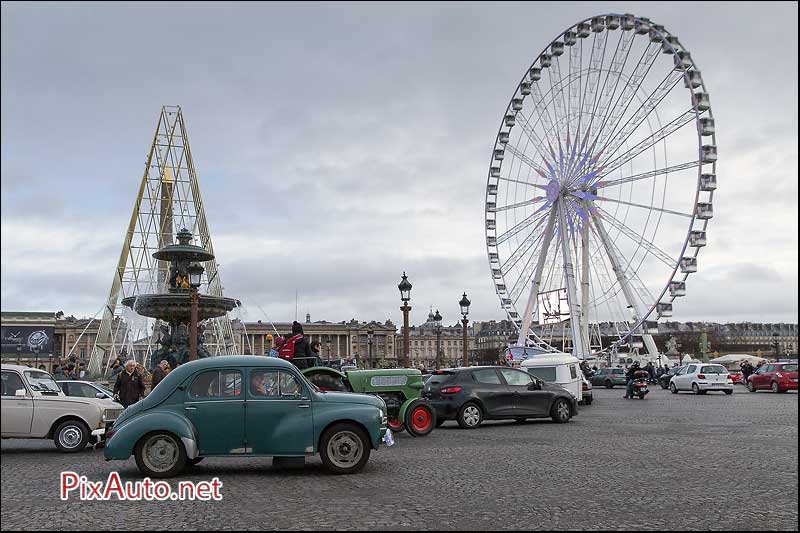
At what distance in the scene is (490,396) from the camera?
18625mm

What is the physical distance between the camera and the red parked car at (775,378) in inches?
1368

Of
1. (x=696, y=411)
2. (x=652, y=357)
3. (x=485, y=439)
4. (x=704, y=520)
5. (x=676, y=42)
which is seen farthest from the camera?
(x=652, y=357)

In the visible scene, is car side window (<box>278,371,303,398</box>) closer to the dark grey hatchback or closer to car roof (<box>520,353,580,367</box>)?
the dark grey hatchback

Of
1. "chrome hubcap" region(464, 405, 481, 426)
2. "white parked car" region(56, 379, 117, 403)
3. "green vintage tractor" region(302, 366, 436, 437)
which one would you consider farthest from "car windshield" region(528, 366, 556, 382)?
"white parked car" region(56, 379, 117, 403)

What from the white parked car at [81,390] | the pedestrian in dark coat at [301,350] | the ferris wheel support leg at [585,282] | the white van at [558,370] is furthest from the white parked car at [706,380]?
the white parked car at [81,390]

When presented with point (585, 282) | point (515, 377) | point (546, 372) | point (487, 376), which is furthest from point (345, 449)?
point (585, 282)

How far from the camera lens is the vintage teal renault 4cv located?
397 inches

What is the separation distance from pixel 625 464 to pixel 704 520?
3962 millimetres

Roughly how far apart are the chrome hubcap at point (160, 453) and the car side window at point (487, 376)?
386 inches

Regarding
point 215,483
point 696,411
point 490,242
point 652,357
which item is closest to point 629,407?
point 696,411

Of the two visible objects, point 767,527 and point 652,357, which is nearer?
point 767,527

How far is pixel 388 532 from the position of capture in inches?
269

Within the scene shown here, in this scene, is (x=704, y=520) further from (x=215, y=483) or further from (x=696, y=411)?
(x=696, y=411)

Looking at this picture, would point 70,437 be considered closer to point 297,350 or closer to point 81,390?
point 81,390
